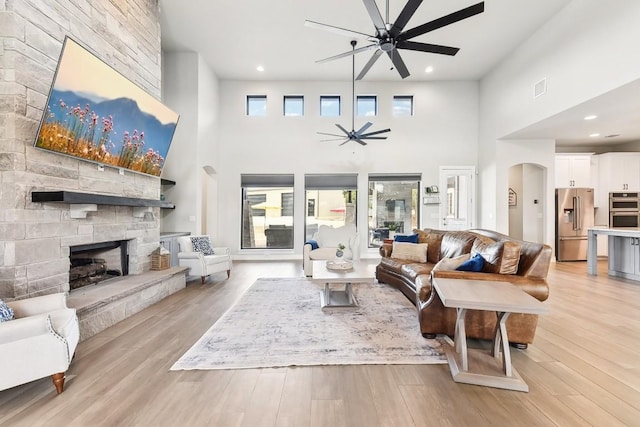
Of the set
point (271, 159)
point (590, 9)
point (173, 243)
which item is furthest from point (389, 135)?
point (173, 243)

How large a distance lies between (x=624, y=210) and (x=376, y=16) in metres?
8.71

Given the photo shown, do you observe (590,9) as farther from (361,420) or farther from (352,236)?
(361,420)

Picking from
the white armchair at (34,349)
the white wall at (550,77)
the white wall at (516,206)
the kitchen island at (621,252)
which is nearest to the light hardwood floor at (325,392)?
the white armchair at (34,349)

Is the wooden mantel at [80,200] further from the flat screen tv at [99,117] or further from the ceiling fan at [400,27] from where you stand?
the ceiling fan at [400,27]

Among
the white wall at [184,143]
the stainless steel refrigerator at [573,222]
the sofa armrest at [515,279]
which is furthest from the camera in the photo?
the stainless steel refrigerator at [573,222]

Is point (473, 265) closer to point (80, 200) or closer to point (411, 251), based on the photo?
point (411, 251)

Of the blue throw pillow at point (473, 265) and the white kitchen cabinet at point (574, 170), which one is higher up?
the white kitchen cabinet at point (574, 170)

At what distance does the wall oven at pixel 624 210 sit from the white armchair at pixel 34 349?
425 inches

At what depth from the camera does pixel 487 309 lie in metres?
1.88

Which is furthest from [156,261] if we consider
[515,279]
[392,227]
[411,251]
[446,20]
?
[392,227]

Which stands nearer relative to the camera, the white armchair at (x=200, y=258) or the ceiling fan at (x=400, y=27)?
the ceiling fan at (x=400, y=27)

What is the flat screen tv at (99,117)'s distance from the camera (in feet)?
9.02

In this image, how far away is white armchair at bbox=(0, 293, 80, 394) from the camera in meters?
1.86

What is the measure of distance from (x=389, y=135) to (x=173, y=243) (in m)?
5.90
